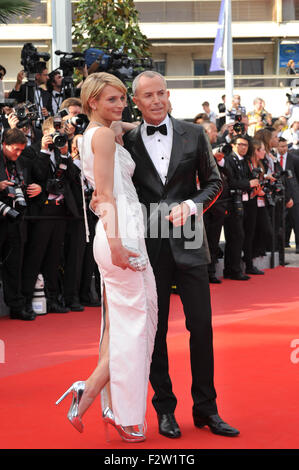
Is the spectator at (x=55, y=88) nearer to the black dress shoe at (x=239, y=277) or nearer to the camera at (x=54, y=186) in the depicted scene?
the camera at (x=54, y=186)

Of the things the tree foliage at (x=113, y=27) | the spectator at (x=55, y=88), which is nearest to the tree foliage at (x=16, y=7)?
the spectator at (x=55, y=88)

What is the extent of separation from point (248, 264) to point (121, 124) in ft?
20.8

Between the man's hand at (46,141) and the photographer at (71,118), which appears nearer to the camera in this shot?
the man's hand at (46,141)

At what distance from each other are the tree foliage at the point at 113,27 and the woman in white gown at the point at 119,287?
748 centimetres

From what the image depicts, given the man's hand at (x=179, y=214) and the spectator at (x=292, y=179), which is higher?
the man's hand at (x=179, y=214)

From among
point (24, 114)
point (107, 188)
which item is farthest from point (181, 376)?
point (24, 114)

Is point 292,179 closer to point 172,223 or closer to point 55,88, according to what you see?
point 55,88

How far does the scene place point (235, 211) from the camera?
9.42 metres

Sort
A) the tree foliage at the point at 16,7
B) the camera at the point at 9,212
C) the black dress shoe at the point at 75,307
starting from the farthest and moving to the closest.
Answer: the black dress shoe at the point at 75,307, the camera at the point at 9,212, the tree foliage at the point at 16,7

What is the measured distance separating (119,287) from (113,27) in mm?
8664

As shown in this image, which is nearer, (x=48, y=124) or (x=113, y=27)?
(x=48, y=124)

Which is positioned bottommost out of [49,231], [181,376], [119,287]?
[181,376]

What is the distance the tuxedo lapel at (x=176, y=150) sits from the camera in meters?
3.74
